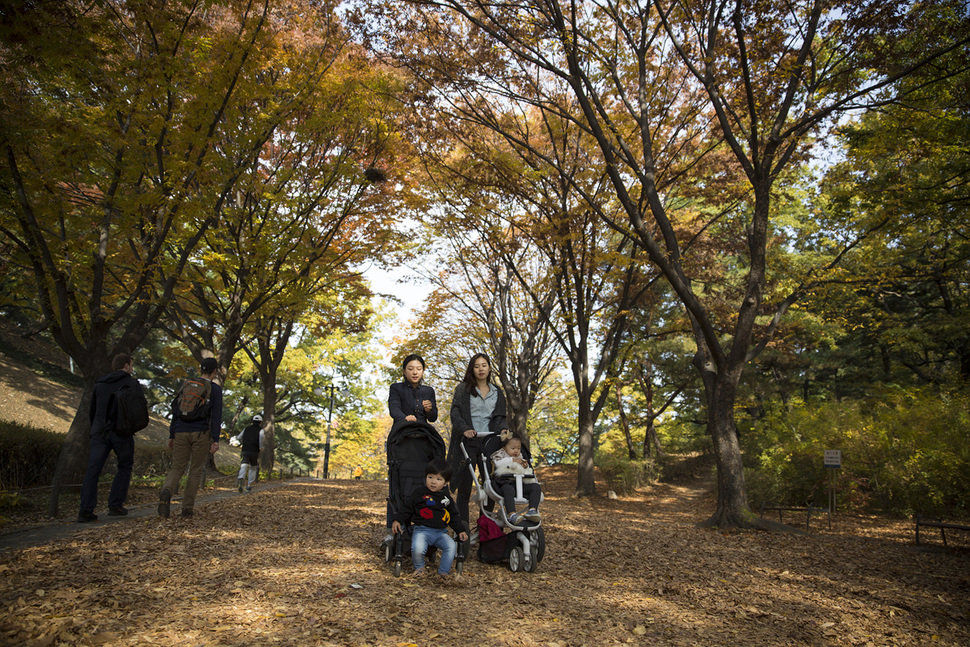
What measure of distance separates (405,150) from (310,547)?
9.30 metres

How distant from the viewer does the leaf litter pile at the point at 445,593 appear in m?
3.01

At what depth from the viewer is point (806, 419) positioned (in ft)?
42.5

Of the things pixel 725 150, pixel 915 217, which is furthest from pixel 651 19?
pixel 915 217

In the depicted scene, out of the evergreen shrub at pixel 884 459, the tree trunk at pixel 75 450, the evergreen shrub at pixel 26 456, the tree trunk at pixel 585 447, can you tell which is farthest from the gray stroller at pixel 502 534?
the tree trunk at pixel 585 447

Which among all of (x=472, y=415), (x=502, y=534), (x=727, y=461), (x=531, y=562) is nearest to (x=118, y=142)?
(x=472, y=415)

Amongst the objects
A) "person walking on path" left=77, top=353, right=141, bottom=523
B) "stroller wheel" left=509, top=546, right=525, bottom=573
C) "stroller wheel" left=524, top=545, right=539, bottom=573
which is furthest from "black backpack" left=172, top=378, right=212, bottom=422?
"stroller wheel" left=524, top=545, right=539, bottom=573

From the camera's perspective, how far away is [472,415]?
5445mm

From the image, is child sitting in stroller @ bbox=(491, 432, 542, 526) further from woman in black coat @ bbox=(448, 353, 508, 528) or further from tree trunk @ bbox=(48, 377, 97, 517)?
tree trunk @ bbox=(48, 377, 97, 517)

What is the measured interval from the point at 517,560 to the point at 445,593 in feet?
3.46

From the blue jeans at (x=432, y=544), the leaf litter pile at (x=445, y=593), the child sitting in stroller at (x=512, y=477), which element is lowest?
the leaf litter pile at (x=445, y=593)

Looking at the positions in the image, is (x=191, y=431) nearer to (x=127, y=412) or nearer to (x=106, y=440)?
(x=127, y=412)

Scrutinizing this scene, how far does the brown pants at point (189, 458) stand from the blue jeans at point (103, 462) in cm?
43

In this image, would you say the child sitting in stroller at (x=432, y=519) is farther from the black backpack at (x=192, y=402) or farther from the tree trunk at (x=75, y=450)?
the tree trunk at (x=75, y=450)

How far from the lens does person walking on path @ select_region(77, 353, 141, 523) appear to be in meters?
5.80
